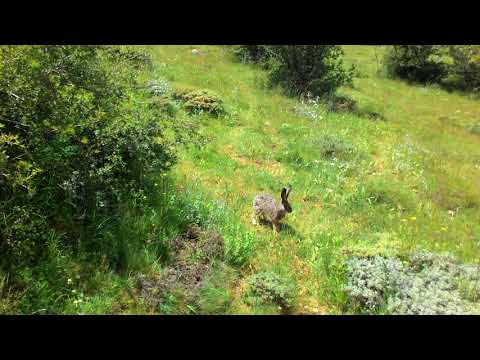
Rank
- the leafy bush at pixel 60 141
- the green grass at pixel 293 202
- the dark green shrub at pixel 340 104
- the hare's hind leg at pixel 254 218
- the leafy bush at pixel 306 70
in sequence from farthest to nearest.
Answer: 1. the leafy bush at pixel 306 70
2. the dark green shrub at pixel 340 104
3. the hare's hind leg at pixel 254 218
4. the green grass at pixel 293 202
5. the leafy bush at pixel 60 141

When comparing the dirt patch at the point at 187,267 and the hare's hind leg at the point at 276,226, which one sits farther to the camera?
the hare's hind leg at the point at 276,226

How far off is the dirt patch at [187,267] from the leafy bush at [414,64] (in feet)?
92.6

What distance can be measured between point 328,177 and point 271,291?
18.7 feet

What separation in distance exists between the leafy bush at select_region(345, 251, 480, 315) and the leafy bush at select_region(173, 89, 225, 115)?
28.0 feet

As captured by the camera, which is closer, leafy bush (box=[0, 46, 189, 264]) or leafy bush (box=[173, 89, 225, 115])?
leafy bush (box=[0, 46, 189, 264])

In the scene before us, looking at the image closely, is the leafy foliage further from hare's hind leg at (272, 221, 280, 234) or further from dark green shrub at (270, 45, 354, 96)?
hare's hind leg at (272, 221, 280, 234)

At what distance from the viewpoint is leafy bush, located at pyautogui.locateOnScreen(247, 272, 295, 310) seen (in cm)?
563

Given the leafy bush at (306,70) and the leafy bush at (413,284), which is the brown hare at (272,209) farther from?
the leafy bush at (306,70)

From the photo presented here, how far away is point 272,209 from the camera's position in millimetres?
7512

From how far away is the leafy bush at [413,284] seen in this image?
5.52m

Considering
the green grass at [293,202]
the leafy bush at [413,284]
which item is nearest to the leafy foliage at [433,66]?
the green grass at [293,202]

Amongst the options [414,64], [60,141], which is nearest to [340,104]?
[414,64]

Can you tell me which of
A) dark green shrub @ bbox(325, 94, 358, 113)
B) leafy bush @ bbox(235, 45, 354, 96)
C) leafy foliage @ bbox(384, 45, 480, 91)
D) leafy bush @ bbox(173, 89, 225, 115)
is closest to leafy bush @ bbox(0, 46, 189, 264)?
leafy bush @ bbox(173, 89, 225, 115)

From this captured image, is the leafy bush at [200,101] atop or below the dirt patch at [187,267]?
atop
